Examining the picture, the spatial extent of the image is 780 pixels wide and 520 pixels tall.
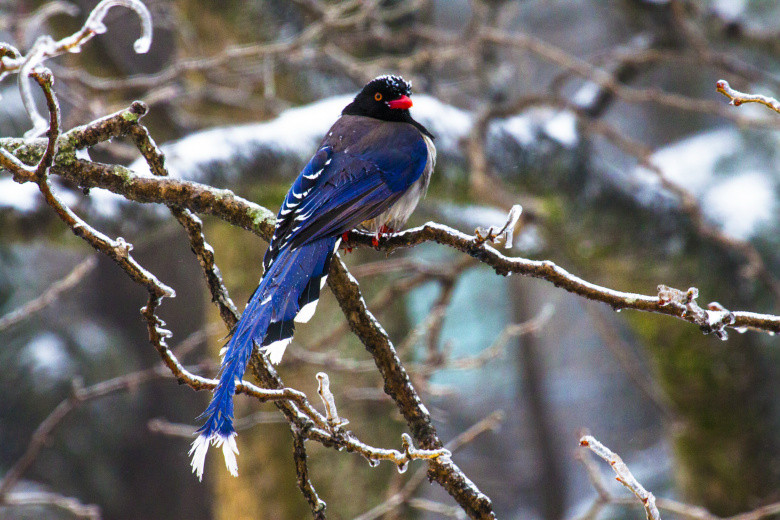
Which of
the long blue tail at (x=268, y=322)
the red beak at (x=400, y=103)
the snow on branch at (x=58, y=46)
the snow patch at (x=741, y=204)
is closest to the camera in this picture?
the snow on branch at (x=58, y=46)

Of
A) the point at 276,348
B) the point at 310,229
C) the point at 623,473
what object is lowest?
the point at 623,473

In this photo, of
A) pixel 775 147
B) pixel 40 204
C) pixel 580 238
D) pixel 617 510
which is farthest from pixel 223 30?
pixel 617 510

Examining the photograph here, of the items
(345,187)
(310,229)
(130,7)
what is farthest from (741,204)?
(130,7)

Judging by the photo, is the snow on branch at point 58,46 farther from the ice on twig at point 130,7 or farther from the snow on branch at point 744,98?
the snow on branch at point 744,98

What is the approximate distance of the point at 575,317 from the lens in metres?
11.2

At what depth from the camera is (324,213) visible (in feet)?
7.19

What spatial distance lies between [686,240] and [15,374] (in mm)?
5102

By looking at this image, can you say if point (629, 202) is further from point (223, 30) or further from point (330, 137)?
point (223, 30)

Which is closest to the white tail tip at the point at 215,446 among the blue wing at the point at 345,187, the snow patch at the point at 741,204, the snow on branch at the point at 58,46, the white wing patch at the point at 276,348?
the white wing patch at the point at 276,348

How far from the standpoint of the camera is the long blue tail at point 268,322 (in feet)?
4.87

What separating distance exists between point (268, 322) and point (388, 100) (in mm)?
1552

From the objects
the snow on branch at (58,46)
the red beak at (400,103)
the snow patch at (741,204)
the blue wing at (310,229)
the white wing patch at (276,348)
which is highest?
the snow on branch at (58,46)

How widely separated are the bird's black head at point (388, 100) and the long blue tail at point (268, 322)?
1.07 metres

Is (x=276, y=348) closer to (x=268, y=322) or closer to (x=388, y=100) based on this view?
(x=268, y=322)
